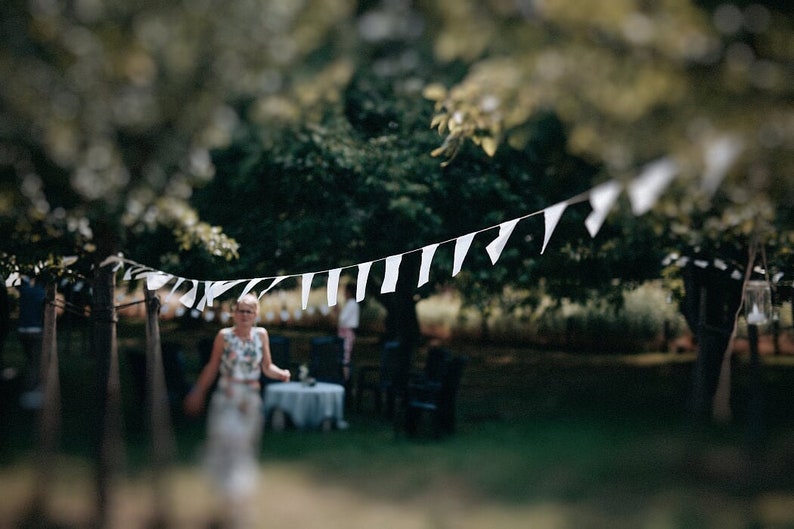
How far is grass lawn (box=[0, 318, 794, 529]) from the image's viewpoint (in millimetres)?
7176

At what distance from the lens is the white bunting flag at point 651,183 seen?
4.21 m

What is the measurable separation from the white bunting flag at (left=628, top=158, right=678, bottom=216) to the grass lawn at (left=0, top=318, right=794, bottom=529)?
3.23m

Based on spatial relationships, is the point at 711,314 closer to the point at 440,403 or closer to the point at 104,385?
the point at 440,403

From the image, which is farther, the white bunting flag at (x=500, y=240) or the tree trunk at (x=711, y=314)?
the tree trunk at (x=711, y=314)

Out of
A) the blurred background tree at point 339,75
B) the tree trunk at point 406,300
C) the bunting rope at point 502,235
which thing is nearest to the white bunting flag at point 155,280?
the bunting rope at point 502,235

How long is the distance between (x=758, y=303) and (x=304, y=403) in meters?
5.36

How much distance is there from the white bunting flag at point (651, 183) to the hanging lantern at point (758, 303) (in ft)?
17.1

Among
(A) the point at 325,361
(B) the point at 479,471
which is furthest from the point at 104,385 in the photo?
(A) the point at 325,361

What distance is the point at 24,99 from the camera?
4098 millimetres

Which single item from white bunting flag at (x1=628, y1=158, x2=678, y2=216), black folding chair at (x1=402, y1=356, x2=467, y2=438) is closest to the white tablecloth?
black folding chair at (x1=402, y1=356, x2=467, y2=438)

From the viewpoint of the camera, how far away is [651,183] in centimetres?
427

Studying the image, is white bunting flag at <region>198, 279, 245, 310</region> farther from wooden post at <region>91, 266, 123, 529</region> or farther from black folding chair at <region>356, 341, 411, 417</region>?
black folding chair at <region>356, 341, 411, 417</region>

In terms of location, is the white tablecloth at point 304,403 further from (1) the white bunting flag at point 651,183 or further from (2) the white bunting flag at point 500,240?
(1) the white bunting flag at point 651,183

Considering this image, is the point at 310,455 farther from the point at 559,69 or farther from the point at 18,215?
the point at 559,69
